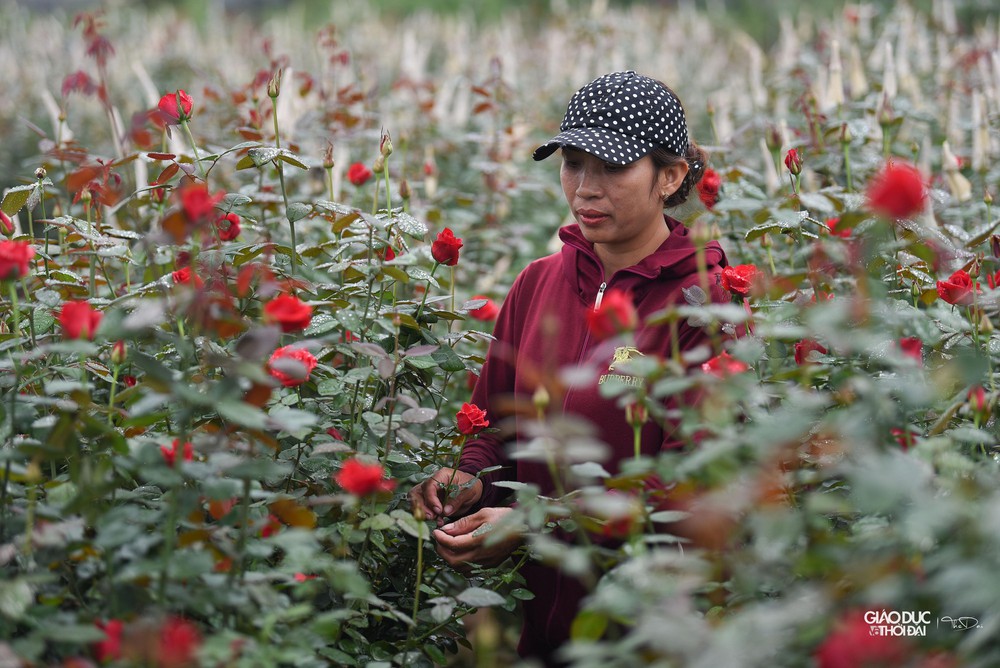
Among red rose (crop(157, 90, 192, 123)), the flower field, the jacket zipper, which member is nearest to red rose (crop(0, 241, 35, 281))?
the flower field

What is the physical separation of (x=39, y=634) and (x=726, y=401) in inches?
34.4

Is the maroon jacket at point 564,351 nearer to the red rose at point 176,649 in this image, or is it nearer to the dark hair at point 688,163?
the dark hair at point 688,163

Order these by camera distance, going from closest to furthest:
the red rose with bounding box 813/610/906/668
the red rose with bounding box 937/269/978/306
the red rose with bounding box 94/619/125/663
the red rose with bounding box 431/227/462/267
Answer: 1. the red rose with bounding box 813/610/906/668
2. the red rose with bounding box 94/619/125/663
3. the red rose with bounding box 937/269/978/306
4. the red rose with bounding box 431/227/462/267

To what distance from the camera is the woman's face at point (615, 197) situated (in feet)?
6.43

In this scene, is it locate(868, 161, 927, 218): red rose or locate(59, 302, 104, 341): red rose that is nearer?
locate(868, 161, 927, 218): red rose

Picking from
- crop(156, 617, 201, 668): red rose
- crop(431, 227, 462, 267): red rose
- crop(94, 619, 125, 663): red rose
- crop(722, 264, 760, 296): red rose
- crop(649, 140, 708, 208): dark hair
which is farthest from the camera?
crop(649, 140, 708, 208): dark hair

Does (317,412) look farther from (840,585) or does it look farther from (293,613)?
(840,585)

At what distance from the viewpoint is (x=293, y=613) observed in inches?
47.3

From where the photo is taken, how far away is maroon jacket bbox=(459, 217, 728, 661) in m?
1.93

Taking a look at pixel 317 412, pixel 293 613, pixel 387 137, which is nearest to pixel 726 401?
pixel 293 613

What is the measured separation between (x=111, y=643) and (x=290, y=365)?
396mm

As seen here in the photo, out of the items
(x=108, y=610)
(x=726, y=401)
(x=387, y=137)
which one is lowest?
(x=108, y=610)

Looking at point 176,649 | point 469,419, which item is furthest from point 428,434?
point 176,649

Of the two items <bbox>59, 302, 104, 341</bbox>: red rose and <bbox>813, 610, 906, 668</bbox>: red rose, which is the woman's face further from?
<bbox>813, 610, 906, 668</bbox>: red rose
